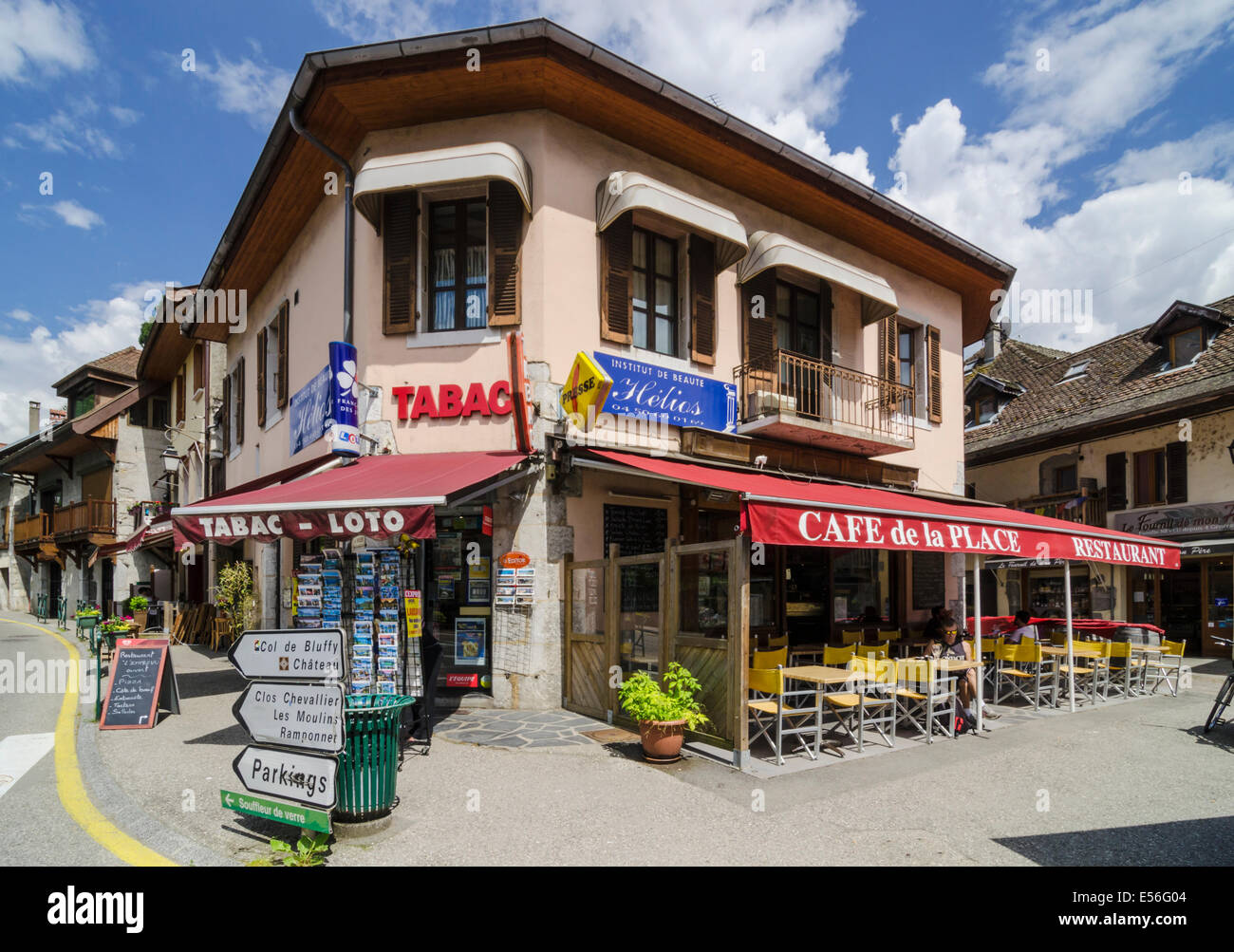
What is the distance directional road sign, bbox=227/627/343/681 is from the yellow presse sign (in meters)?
4.30

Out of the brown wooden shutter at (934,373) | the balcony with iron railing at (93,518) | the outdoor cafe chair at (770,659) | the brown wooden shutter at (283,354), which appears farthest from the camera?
the balcony with iron railing at (93,518)

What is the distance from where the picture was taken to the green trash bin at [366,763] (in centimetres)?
482

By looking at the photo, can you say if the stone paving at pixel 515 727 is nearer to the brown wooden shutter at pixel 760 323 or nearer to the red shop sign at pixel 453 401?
the red shop sign at pixel 453 401

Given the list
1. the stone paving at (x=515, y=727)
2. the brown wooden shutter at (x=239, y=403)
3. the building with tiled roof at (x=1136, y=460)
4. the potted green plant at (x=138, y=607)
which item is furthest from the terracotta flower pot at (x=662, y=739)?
the building with tiled roof at (x=1136, y=460)

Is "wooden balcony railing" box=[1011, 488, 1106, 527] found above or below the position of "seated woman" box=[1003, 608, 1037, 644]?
above

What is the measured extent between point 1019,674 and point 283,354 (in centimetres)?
1294

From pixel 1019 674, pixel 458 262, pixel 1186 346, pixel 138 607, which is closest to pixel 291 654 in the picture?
pixel 458 262

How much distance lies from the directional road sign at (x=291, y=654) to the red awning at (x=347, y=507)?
1825mm

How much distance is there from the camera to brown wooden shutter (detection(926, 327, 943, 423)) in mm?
15039

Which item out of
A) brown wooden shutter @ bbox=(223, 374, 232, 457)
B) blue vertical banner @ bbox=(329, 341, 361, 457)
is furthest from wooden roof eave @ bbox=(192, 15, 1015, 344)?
brown wooden shutter @ bbox=(223, 374, 232, 457)

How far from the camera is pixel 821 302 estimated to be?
13.2 meters

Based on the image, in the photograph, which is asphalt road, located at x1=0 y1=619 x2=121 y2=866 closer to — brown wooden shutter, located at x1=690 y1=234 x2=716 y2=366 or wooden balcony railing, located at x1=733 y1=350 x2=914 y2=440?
brown wooden shutter, located at x1=690 y1=234 x2=716 y2=366

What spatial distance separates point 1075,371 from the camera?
966 inches
